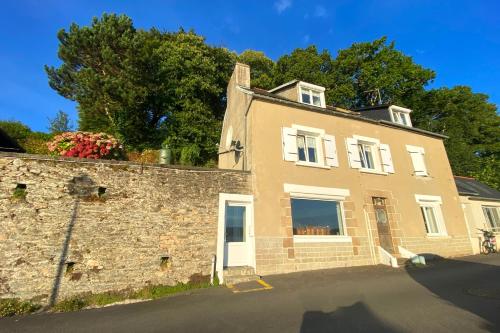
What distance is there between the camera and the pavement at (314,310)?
4543 mm

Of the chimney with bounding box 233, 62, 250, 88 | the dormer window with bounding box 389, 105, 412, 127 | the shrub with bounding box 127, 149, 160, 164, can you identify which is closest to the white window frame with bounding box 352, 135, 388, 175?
the dormer window with bounding box 389, 105, 412, 127

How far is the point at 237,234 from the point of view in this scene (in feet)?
29.8

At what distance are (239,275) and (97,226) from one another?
435 cm

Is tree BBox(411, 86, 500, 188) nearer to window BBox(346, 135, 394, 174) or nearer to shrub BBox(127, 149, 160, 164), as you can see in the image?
window BBox(346, 135, 394, 174)

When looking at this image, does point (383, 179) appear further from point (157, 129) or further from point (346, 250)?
point (157, 129)

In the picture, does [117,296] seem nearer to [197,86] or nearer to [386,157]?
[386,157]

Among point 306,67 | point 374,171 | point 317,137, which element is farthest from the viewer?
point 306,67

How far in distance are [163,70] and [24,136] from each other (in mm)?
10033

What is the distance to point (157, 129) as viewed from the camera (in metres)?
19.9

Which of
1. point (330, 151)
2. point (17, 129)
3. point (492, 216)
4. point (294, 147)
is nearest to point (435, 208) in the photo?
point (492, 216)

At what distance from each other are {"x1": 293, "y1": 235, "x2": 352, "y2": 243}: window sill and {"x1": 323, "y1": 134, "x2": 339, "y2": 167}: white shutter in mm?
3015

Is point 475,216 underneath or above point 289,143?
underneath

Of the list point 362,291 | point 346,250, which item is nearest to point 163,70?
point 346,250

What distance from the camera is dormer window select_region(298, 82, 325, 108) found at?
42.2ft
